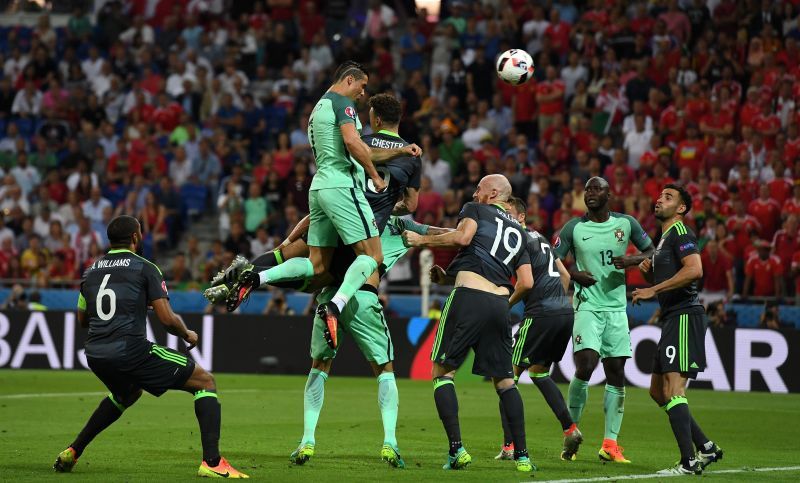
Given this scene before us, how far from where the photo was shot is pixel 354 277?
10.1 metres

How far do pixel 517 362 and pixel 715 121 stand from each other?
1180cm

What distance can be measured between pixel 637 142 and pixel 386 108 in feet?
42.5

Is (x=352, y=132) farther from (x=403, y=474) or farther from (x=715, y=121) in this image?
(x=715, y=121)

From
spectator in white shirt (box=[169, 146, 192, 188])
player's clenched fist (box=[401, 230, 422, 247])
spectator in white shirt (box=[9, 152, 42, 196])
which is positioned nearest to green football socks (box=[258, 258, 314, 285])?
player's clenched fist (box=[401, 230, 422, 247])

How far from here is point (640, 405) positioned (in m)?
16.9

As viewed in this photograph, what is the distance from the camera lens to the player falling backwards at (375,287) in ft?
33.9

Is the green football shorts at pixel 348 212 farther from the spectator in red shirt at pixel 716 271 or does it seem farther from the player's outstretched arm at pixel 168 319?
the spectator in red shirt at pixel 716 271

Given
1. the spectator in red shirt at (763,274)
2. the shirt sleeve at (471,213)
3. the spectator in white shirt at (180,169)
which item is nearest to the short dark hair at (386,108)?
the shirt sleeve at (471,213)

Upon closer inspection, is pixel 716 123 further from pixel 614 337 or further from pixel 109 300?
pixel 109 300

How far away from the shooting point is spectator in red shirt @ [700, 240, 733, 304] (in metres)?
19.5

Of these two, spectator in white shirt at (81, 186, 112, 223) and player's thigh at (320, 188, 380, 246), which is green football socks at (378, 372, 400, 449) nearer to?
player's thigh at (320, 188, 380, 246)

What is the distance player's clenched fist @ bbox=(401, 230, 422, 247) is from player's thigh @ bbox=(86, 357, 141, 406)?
8.09 feet

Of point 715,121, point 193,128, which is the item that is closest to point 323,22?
point 193,128

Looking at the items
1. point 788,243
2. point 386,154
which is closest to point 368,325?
point 386,154
